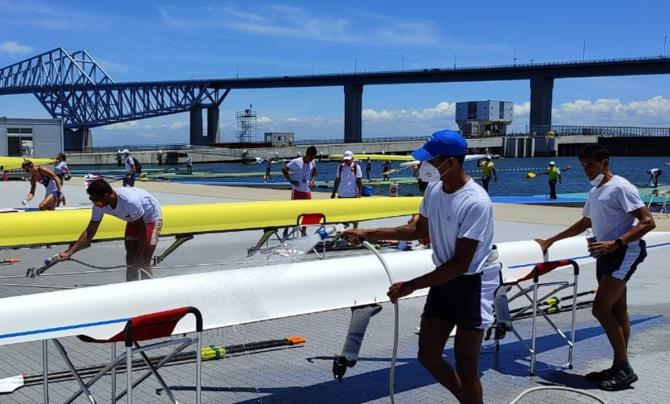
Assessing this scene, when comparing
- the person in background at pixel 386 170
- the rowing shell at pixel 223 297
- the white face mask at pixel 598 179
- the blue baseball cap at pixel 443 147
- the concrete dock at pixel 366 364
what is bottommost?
the concrete dock at pixel 366 364

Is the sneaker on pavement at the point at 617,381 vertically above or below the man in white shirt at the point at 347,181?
below

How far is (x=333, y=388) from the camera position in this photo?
15.8 ft

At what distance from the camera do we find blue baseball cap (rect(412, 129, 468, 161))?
3465 mm

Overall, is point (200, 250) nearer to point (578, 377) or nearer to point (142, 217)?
point (142, 217)

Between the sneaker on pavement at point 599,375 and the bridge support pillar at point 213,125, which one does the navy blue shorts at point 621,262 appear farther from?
the bridge support pillar at point 213,125

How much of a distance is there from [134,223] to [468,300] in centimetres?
375

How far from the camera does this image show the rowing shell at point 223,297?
11.2 feet

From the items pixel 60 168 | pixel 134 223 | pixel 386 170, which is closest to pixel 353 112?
pixel 386 170

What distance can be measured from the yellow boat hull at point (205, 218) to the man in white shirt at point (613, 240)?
568 centimetres

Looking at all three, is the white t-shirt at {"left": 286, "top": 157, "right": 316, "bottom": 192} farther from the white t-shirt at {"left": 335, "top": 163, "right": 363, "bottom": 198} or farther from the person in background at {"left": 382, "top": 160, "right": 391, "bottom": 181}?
the person in background at {"left": 382, "top": 160, "right": 391, "bottom": 181}

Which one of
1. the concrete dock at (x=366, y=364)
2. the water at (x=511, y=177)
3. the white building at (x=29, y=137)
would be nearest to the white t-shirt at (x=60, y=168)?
the water at (x=511, y=177)

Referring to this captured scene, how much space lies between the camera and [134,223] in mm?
6258

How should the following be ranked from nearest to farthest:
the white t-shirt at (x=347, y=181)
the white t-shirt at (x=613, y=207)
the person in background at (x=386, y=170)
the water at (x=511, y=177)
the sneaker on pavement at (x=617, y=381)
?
the white t-shirt at (x=613, y=207) → the sneaker on pavement at (x=617, y=381) → the white t-shirt at (x=347, y=181) → the person in background at (x=386, y=170) → the water at (x=511, y=177)

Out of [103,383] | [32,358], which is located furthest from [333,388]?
[32,358]
